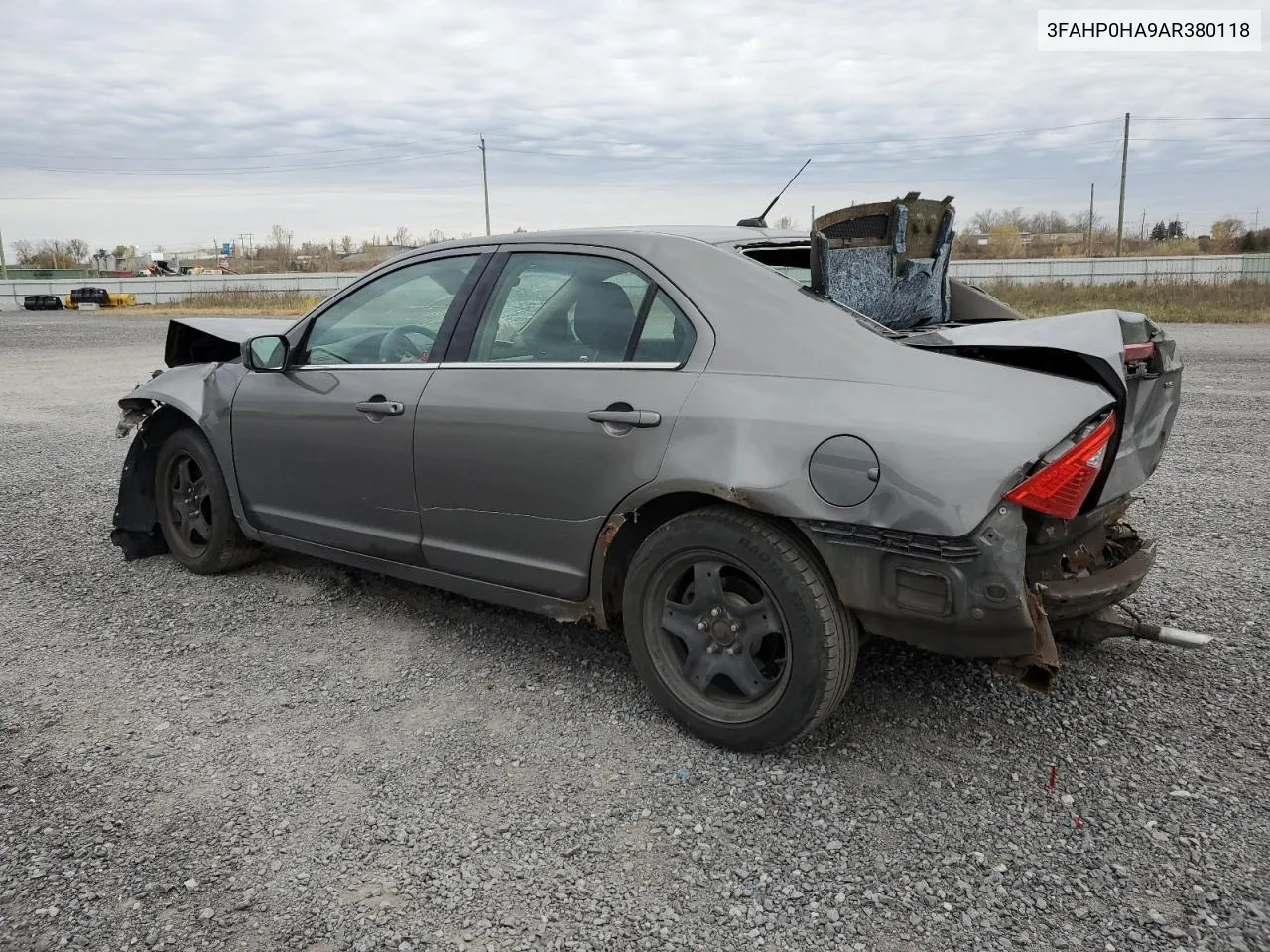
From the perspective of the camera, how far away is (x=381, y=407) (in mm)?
3840

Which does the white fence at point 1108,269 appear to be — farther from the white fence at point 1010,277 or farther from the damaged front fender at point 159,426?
the damaged front fender at point 159,426

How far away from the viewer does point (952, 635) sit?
2742 millimetres

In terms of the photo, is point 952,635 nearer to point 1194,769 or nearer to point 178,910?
point 1194,769

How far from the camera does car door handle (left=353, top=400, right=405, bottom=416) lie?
3.80 meters

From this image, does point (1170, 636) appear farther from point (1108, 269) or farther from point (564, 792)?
point (1108, 269)

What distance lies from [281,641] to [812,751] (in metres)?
2.30

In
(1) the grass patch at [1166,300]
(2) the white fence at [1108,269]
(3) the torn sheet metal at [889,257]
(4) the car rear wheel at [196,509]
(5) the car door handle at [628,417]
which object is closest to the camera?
(5) the car door handle at [628,417]

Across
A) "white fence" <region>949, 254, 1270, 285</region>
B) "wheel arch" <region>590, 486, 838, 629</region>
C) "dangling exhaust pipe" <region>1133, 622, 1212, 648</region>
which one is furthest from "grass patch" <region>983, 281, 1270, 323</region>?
"wheel arch" <region>590, 486, 838, 629</region>

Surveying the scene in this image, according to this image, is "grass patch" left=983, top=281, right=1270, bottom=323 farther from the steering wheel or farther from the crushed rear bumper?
the crushed rear bumper

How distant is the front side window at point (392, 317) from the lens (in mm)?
3932

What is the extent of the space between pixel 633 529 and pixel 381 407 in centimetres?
123

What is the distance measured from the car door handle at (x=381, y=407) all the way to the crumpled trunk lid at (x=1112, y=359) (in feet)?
6.41

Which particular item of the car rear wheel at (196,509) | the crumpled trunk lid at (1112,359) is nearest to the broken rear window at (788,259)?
the crumpled trunk lid at (1112,359)

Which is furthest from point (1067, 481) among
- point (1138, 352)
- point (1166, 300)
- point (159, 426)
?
point (1166, 300)
